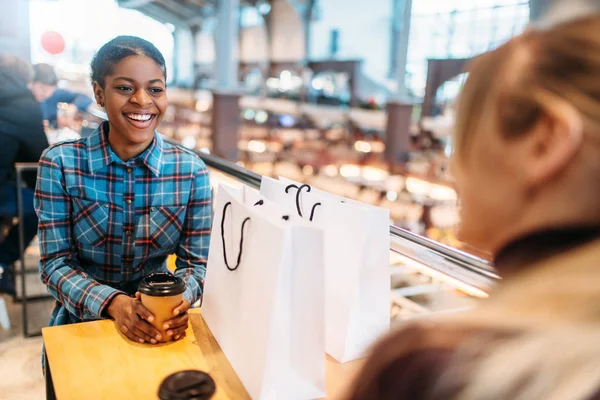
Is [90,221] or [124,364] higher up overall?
[90,221]

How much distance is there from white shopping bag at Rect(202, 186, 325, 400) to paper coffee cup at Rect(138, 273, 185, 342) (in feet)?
0.53

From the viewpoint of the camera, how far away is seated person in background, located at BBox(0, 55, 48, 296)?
2.69 m

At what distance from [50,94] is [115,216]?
275 cm

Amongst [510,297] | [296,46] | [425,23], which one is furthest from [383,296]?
[296,46]

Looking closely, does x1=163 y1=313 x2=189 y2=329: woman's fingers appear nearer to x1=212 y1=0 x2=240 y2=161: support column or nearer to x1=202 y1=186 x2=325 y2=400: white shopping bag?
x1=202 y1=186 x2=325 y2=400: white shopping bag

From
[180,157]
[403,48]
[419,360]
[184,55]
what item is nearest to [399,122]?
[403,48]

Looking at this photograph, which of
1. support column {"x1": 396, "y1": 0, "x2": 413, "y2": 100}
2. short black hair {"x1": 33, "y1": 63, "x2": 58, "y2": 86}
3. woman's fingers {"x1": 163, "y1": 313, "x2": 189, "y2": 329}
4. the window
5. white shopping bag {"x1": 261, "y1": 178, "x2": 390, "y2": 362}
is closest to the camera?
white shopping bag {"x1": 261, "y1": 178, "x2": 390, "y2": 362}

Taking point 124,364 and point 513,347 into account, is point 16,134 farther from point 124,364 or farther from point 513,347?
point 513,347

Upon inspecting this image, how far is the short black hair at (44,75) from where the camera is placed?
3517 millimetres

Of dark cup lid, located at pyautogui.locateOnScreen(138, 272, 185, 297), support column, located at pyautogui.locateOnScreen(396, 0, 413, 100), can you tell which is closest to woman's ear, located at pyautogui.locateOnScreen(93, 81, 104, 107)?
dark cup lid, located at pyautogui.locateOnScreen(138, 272, 185, 297)

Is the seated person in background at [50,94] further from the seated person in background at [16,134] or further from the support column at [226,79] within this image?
the support column at [226,79]

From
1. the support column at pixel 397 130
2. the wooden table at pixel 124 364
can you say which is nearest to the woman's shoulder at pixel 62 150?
the wooden table at pixel 124 364

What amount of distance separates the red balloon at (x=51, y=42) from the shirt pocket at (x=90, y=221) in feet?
16.9

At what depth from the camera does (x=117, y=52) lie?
4.39 ft
